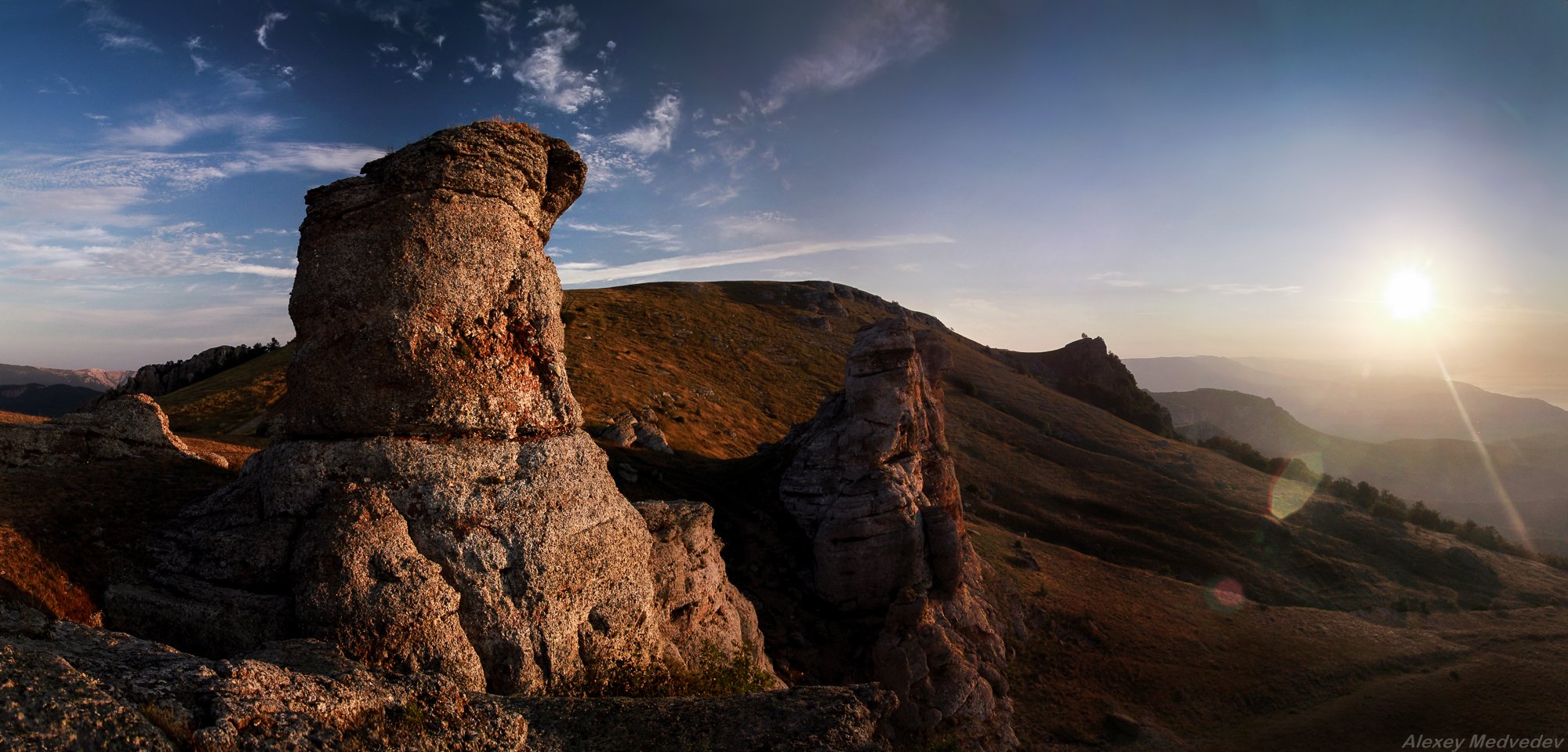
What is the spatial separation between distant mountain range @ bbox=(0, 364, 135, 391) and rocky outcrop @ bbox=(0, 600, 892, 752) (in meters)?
177

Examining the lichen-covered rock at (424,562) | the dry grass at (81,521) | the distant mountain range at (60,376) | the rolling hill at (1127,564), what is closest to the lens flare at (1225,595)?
the rolling hill at (1127,564)

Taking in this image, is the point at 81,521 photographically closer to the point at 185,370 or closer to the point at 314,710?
the point at 314,710

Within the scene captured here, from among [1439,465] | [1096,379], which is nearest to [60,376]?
[1096,379]

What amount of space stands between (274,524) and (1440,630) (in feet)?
182

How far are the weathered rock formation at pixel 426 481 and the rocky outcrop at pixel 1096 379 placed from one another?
10274 centimetres

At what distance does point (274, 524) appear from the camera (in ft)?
35.2

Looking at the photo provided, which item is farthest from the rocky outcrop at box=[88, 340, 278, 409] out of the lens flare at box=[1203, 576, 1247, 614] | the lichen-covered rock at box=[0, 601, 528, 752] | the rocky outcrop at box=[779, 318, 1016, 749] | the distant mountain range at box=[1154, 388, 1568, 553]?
the distant mountain range at box=[1154, 388, 1568, 553]

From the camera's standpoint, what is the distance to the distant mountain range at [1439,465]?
126562 millimetres

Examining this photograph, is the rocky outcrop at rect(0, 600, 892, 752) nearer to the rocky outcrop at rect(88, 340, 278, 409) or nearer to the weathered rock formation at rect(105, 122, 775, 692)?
the weathered rock formation at rect(105, 122, 775, 692)

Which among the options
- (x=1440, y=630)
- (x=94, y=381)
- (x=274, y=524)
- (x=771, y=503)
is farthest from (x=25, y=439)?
(x=94, y=381)

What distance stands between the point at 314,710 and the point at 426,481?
16.0 feet

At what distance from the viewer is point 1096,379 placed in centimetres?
11431

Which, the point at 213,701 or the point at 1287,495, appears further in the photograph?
the point at 1287,495

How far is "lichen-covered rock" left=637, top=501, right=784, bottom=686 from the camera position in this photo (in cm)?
1557
